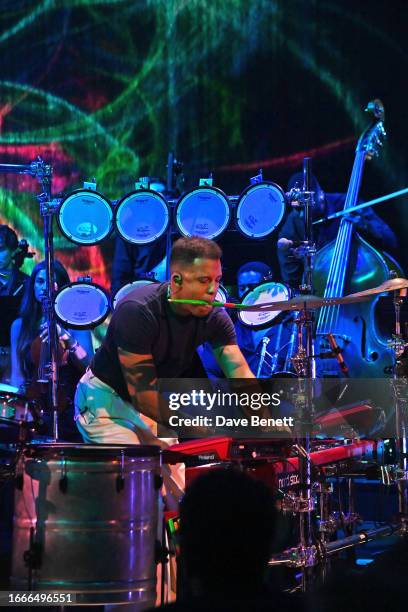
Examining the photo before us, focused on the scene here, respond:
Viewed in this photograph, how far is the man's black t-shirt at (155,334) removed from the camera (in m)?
3.54

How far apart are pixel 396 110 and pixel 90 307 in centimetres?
315

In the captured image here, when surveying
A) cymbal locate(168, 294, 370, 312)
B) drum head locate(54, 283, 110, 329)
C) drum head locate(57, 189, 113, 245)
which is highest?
drum head locate(57, 189, 113, 245)

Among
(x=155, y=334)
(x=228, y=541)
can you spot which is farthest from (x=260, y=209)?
(x=228, y=541)

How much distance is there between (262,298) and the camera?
667cm

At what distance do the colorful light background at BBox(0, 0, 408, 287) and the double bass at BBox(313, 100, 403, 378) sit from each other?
0.76 meters

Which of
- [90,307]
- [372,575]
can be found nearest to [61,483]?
[372,575]

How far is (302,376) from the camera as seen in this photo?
4.15 meters

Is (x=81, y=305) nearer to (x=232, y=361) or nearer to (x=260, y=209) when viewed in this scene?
(x=260, y=209)

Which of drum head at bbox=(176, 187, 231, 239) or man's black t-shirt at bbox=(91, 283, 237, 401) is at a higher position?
drum head at bbox=(176, 187, 231, 239)

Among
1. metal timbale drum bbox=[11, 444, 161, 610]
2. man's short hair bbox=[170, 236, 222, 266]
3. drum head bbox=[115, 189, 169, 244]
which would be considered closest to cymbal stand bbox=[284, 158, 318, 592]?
man's short hair bbox=[170, 236, 222, 266]

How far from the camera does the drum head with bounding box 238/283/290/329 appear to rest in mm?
6621

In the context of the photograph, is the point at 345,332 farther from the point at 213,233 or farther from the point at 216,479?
the point at 216,479

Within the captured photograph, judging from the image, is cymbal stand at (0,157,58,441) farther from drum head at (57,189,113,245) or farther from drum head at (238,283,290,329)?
drum head at (238,283,290,329)

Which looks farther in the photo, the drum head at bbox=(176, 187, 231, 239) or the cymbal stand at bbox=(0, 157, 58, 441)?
the drum head at bbox=(176, 187, 231, 239)
